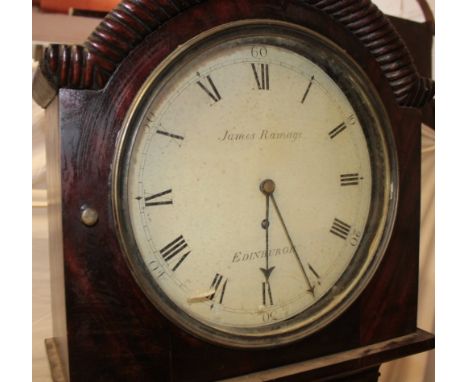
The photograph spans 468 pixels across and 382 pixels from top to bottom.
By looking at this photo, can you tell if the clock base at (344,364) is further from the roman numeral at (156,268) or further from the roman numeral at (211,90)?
the roman numeral at (211,90)

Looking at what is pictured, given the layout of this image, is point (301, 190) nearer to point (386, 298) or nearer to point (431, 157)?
point (386, 298)

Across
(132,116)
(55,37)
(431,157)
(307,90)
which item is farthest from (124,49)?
(431,157)

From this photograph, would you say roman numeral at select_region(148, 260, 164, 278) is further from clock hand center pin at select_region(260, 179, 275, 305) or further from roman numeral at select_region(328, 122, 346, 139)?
roman numeral at select_region(328, 122, 346, 139)

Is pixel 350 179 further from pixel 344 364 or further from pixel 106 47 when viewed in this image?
pixel 106 47

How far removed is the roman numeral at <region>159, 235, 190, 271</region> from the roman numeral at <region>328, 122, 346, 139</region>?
284mm

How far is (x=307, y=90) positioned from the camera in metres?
0.77

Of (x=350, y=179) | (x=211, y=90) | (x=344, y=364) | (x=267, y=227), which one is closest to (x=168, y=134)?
(x=211, y=90)

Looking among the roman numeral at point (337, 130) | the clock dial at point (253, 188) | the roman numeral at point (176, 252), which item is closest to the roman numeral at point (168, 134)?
the clock dial at point (253, 188)

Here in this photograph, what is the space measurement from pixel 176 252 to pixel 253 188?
5.7 inches

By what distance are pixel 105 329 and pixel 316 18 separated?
0.52 meters

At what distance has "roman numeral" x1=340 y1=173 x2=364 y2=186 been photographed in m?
0.81

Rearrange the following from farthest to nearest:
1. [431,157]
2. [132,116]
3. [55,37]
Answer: [431,157]
[55,37]
[132,116]

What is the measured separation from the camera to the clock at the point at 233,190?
64cm

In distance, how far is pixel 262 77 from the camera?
28.7 inches
